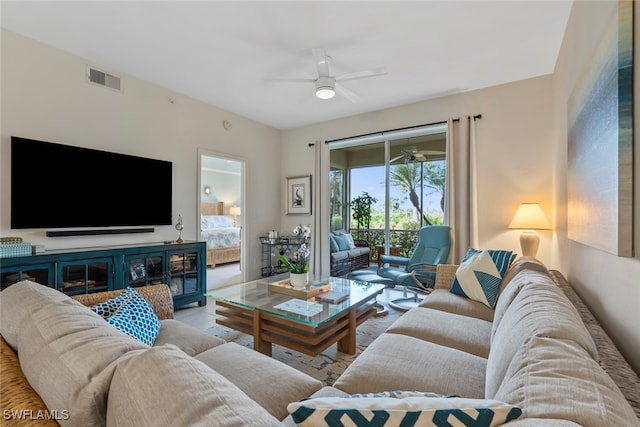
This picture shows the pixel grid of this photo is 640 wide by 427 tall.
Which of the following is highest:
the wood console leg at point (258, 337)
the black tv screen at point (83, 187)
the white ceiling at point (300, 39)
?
the white ceiling at point (300, 39)

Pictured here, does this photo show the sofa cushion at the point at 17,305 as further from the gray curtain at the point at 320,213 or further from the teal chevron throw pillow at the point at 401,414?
the gray curtain at the point at 320,213

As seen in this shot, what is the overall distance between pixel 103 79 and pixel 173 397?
368 centimetres

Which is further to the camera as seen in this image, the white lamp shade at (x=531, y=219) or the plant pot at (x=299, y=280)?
the white lamp shade at (x=531, y=219)

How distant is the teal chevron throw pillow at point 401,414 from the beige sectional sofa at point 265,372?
22mm

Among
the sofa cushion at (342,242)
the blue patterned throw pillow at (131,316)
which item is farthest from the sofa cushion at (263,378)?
the sofa cushion at (342,242)

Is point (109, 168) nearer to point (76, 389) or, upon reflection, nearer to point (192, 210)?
point (192, 210)

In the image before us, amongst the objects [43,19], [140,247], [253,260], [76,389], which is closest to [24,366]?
[76,389]

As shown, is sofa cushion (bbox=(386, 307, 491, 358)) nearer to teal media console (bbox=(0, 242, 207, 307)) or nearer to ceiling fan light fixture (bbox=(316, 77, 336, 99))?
ceiling fan light fixture (bbox=(316, 77, 336, 99))

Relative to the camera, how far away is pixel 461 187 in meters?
3.59

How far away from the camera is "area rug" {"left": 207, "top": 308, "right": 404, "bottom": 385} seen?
2.04 metres

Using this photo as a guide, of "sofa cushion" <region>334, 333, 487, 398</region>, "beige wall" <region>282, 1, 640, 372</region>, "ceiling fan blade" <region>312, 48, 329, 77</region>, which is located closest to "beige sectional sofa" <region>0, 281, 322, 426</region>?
"sofa cushion" <region>334, 333, 487, 398</region>

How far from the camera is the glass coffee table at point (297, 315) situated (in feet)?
6.40

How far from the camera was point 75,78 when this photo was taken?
111 inches

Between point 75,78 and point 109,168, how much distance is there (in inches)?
36.6
